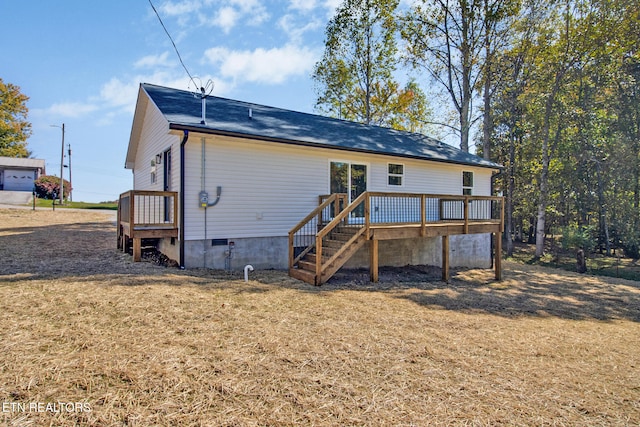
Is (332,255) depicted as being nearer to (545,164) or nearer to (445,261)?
(445,261)

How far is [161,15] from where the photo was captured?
26.7 ft

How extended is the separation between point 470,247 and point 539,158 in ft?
42.8

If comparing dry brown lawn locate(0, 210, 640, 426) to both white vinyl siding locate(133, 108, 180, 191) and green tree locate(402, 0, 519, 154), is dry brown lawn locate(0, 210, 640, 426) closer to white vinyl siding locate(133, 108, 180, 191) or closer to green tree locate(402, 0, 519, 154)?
white vinyl siding locate(133, 108, 180, 191)

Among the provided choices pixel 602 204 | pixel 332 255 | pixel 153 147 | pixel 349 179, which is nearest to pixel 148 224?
pixel 153 147

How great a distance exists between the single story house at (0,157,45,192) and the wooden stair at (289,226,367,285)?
3396 cm

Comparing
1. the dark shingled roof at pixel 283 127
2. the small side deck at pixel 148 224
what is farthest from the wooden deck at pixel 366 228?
the small side deck at pixel 148 224

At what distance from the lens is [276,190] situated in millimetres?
9562

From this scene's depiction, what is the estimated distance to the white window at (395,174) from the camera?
11.8m

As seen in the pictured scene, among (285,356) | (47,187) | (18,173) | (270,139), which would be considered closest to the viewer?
(285,356)

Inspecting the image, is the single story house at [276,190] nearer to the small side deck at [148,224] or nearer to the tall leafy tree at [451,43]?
the small side deck at [148,224]

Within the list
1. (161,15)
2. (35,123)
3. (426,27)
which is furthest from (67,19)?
(35,123)

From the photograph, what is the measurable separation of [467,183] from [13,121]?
3991cm

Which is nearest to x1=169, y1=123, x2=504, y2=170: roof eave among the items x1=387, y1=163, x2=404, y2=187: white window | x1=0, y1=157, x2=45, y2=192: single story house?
x1=387, y1=163, x2=404, y2=187: white window

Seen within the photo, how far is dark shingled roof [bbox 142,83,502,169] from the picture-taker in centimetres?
868
